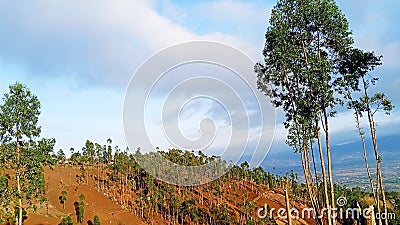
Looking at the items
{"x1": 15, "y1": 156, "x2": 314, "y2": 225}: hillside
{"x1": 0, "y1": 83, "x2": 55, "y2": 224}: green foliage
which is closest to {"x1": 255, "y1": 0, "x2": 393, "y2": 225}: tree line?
{"x1": 0, "y1": 83, "x2": 55, "y2": 224}: green foliage

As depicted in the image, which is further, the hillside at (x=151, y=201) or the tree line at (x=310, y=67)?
the hillside at (x=151, y=201)

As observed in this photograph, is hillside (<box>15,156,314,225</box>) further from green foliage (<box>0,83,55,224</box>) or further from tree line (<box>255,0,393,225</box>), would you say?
tree line (<box>255,0,393,225</box>)

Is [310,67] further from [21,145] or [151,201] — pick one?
[151,201]

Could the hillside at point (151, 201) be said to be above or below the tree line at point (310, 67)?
below

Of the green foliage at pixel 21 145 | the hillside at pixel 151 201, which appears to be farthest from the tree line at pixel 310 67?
the hillside at pixel 151 201

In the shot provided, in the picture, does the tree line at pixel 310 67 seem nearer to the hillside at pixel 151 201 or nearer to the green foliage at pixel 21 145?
the green foliage at pixel 21 145

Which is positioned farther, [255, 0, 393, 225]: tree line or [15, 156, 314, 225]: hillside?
[15, 156, 314, 225]: hillside

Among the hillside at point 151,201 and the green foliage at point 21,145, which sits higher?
the green foliage at point 21,145

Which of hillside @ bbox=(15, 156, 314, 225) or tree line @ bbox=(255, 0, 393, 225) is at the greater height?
tree line @ bbox=(255, 0, 393, 225)

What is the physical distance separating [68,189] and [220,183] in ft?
48.5

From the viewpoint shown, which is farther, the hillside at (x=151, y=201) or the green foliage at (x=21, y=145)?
the hillside at (x=151, y=201)

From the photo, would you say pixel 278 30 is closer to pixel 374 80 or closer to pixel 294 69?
pixel 294 69

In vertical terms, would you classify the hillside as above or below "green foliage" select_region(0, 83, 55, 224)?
below

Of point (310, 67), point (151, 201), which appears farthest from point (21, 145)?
point (151, 201)
